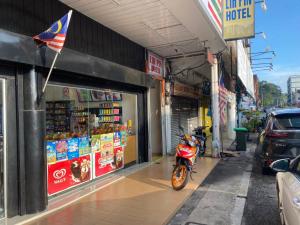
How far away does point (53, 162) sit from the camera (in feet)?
18.0

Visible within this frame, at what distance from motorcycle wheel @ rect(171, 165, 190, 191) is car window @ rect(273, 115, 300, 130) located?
244 centimetres

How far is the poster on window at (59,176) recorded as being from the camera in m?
5.40

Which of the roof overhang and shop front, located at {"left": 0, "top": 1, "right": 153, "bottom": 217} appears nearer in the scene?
shop front, located at {"left": 0, "top": 1, "right": 153, "bottom": 217}

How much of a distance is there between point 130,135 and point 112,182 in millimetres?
2106

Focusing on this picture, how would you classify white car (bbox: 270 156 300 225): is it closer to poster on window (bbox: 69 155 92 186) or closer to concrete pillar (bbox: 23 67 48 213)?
concrete pillar (bbox: 23 67 48 213)

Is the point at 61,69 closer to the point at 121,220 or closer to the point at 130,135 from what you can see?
the point at 121,220

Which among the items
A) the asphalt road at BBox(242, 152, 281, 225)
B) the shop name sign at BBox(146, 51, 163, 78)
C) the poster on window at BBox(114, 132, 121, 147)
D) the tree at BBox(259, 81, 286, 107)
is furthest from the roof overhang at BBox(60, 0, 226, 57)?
the tree at BBox(259, 81, 286, 107)

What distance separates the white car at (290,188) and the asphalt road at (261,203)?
3.22 feet

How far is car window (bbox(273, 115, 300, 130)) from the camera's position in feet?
21.6

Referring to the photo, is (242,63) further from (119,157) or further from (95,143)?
(95,143)

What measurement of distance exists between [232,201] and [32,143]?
3728 millimetres

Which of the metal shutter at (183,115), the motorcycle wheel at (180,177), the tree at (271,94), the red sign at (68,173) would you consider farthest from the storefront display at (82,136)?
the tree at (271,94)

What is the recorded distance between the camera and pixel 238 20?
29.8 ft

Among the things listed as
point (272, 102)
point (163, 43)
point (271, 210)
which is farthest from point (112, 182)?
point (272, 102)
